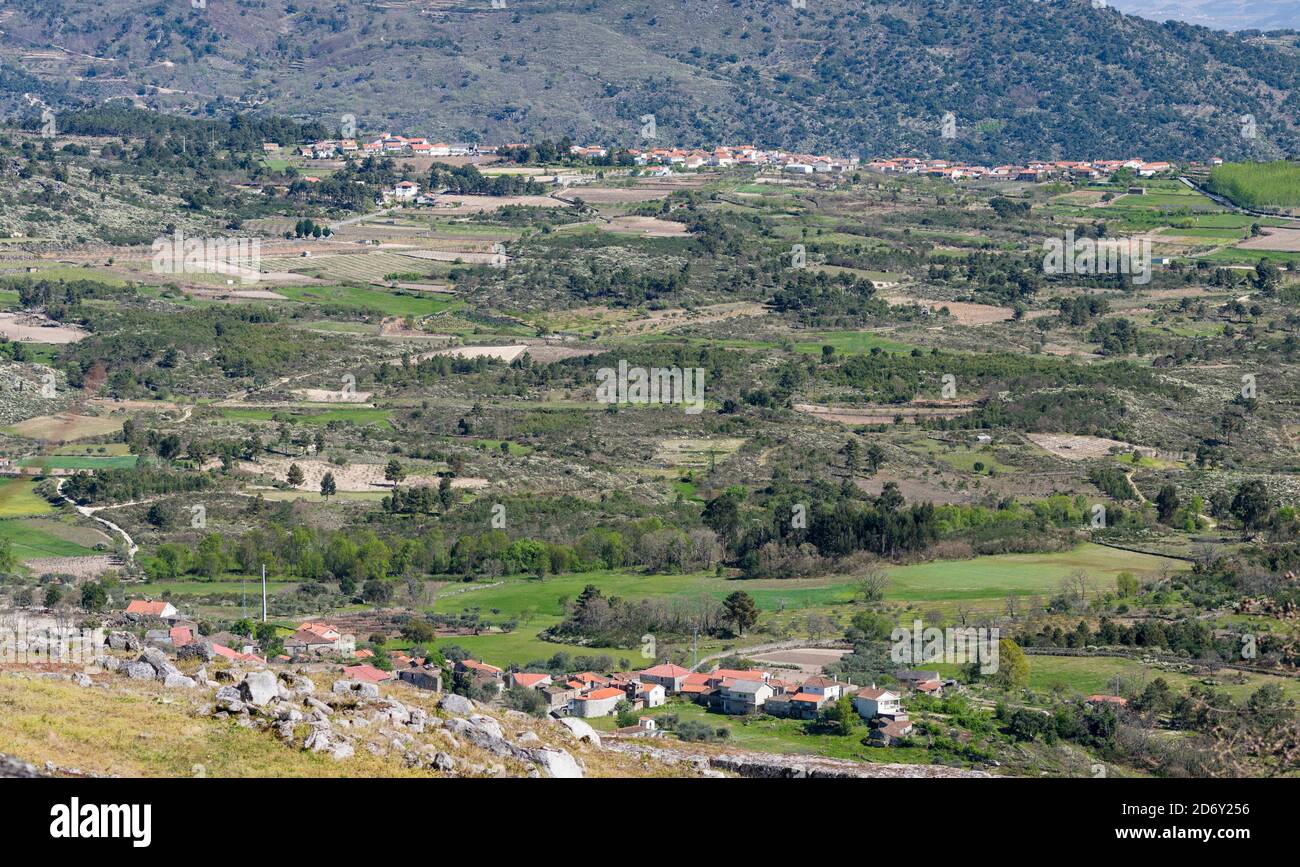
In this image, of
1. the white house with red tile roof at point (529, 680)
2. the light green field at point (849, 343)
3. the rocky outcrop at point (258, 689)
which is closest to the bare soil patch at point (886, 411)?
the light green field at point (849, 343)

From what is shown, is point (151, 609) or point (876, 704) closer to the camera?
point (876, 704)

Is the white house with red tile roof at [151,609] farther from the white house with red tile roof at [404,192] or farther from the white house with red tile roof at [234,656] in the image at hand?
the white house with red tile roof at [404,192]

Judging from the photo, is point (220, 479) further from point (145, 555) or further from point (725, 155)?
point (725, 155)

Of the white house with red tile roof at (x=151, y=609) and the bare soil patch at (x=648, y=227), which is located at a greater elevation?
the bare soil patch at (x=648, y=227)

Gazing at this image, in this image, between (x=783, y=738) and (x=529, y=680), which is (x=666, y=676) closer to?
(x=529, y=680)

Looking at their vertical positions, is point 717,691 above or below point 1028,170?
below

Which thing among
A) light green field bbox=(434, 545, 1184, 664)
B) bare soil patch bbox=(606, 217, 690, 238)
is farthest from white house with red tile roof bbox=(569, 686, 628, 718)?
bare soil patch bbox=(606, 217, 690, 238)

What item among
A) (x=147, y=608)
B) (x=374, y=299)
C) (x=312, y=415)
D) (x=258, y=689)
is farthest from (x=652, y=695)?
(x=374, y=299)

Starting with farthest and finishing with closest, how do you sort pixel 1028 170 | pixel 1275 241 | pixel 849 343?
pixel 1028 170, pixel 1275 241, pixel 849 343

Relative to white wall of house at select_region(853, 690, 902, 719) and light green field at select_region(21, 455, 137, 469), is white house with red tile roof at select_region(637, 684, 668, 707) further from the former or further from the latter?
light green field at select_region(21, 455, 137, 469)
